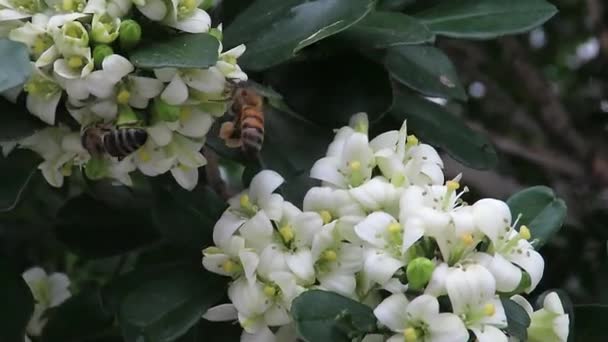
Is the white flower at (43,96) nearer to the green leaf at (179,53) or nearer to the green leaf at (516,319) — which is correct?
the green leaf at (179,53)

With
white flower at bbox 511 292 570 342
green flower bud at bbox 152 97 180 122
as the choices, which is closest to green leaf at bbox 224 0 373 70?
green flower bud at bbox 152 97 180 122

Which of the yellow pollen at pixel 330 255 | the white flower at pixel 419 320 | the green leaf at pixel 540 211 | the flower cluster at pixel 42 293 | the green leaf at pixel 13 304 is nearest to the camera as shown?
the white flower at pixel 419 320

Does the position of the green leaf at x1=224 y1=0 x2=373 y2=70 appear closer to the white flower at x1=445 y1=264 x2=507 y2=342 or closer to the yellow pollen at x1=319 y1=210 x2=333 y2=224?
the yellow pollen at x1=319 y1=210 x2=333 y2=224

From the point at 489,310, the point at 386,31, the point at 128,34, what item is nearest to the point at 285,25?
the point at 386,31

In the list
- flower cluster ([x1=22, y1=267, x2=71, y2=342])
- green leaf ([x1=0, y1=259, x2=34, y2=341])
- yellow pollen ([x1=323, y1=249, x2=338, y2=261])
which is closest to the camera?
yellow pollen ([x1=323, y1=249, x2=338, y2=261])

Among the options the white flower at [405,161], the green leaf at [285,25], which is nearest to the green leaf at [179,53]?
the green leaf at [285,25]

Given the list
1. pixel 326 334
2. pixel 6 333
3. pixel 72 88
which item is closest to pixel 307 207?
pixel 326 334
